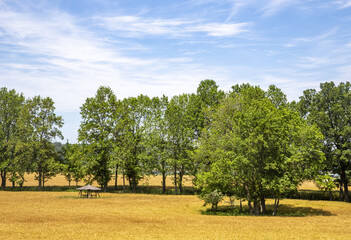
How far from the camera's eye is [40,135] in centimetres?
7656

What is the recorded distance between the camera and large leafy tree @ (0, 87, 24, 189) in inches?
2993

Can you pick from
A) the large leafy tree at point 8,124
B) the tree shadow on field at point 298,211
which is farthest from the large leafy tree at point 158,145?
the large leafy tree at point 8,124

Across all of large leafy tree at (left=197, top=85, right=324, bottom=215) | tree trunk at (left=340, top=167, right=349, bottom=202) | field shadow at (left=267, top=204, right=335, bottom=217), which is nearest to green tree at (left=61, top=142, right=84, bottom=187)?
large leafy tree at (left=197, top=85, right=324, bottom=215)

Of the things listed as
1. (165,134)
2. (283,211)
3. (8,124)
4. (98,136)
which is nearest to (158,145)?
(165,134)

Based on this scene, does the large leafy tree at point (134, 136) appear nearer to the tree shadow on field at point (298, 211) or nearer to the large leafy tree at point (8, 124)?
the large leafy tree at point (8, 124)

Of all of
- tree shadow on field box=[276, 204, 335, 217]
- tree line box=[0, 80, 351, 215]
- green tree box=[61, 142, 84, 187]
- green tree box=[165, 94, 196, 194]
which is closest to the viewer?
tree shadow on field box=[276, 204, 335, 217]

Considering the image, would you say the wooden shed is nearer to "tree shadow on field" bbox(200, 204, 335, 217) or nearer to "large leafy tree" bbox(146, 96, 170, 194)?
"large leafy tree" bbox(146, 96, 170, 194)

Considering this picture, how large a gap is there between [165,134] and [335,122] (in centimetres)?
3471

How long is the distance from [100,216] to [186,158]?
36.9 meters

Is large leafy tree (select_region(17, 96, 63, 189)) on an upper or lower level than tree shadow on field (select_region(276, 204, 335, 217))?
upper

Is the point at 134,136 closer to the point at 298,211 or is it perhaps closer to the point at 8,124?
the point at 8,124

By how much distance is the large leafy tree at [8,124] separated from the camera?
76.0 m

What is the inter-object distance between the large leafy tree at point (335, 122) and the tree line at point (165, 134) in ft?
0.54

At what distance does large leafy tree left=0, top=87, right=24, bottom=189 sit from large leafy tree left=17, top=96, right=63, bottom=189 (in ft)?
8.82
